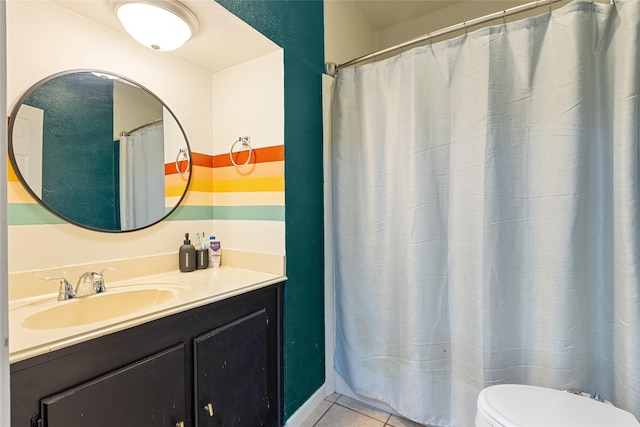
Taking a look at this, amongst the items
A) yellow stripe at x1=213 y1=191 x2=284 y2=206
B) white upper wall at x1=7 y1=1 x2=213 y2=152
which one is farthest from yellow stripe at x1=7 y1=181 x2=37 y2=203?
yellow stripe at x1=213 y1=191 x2=284 y2=206

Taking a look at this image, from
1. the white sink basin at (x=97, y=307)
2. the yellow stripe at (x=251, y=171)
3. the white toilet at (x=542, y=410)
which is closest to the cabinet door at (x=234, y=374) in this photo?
the white sink basin at (x=97, y=307)

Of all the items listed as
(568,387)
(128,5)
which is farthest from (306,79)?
(568,387)

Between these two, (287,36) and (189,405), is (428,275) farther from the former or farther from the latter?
(287,36)

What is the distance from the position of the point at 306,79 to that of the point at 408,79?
54cm

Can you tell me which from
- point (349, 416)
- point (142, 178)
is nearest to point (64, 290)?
point (142, 178)

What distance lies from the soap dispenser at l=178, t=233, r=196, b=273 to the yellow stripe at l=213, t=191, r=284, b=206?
12.4 inches

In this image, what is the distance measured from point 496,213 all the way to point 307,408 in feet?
4.61

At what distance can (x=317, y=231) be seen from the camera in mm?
1687

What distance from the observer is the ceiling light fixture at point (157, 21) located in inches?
42.5

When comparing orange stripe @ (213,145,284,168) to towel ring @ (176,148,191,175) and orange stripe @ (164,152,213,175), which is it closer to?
orange stripe @ (164,152,213,175)

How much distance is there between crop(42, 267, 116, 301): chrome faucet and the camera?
3.53 ft

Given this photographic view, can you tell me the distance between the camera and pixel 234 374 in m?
1.17

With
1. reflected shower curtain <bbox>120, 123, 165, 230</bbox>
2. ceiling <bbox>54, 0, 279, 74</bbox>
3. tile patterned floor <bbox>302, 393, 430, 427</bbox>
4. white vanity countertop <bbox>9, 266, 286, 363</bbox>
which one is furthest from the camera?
tile patterned floor <bbox>302, 393, 430, 427</bbox>

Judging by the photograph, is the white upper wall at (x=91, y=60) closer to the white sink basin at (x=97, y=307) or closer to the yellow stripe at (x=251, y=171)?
the yellow stripe at (x=251, y=171)
